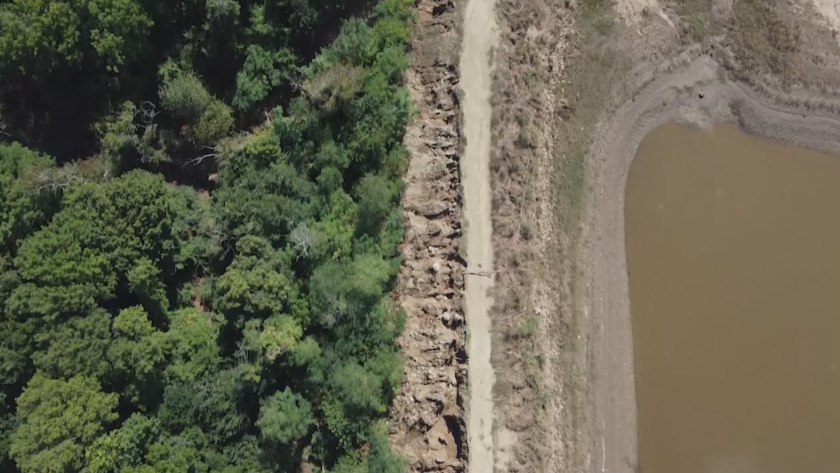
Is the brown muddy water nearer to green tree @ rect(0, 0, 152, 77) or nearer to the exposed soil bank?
the exposed soil bank

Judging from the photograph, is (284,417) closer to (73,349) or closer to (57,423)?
(57,423)

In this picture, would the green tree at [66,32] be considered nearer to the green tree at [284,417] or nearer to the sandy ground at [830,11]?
the green tree at [284,417]

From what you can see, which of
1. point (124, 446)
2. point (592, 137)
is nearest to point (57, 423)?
point (124, 446)

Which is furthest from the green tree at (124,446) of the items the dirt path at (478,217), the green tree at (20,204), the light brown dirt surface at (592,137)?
the light brown dirt surface at (592,137)

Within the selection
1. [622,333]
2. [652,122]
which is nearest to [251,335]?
[622,333]

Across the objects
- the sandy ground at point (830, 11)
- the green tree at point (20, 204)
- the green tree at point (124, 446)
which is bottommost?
the green tree at point (124, 446)

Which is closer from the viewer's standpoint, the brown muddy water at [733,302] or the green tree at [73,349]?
the green tree at [73,349]

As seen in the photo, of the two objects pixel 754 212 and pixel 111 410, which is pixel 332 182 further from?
pixel 754 212
